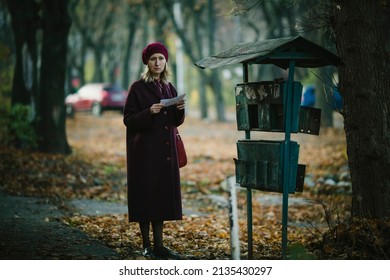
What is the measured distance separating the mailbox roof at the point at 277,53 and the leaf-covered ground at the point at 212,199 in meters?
1.66

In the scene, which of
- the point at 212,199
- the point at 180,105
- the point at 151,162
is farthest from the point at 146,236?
the point at 212,199

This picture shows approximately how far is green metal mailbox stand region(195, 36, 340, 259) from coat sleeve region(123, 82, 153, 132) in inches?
29.0

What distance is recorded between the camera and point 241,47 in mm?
7207

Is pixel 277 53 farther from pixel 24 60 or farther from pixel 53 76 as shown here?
pixel 24 60

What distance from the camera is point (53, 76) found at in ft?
54.6

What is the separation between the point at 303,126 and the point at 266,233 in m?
3.13

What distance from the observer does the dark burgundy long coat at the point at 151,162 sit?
274 inches

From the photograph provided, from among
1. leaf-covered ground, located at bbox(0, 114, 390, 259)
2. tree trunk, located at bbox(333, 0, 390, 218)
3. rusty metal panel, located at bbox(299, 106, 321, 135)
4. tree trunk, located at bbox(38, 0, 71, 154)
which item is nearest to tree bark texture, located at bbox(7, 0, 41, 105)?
tree trunk, located at bbox(38, 0, 71, 154)

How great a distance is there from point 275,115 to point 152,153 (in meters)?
1.30

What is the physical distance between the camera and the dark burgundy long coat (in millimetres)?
6965

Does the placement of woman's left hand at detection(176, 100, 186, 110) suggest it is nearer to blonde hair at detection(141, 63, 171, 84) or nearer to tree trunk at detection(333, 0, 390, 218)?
blonde hair at detection(141, 63, 171, 84)

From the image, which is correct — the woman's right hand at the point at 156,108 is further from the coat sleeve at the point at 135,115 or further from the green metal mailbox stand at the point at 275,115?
the green metal mailbox stand at the point at 275,115

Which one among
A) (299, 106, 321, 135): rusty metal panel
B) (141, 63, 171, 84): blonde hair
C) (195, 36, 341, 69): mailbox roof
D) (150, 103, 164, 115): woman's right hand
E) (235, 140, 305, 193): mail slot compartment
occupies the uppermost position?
(195, 36, 341, 69): mailbox roof
